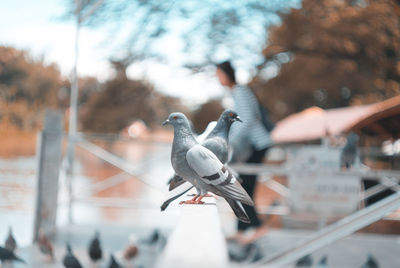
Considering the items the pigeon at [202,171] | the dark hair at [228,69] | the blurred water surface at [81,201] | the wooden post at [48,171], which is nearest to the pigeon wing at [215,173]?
the pigeon at [202,171]

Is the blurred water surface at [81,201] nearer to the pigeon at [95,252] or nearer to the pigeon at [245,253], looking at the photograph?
the pigeon at [95,252]

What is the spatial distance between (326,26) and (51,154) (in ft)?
10.6

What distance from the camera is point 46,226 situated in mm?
2006

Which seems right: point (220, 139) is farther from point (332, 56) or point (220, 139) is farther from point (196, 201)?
point (332, 56)

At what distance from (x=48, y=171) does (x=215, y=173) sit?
78.2 inches

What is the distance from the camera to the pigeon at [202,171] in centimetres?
24

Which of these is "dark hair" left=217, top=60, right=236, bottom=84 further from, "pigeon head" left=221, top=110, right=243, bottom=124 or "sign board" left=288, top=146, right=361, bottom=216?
"sign board" left=288, top=146, right=361, bottom=216

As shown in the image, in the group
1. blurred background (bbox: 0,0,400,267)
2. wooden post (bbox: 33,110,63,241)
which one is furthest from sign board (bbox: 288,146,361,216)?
wooden post (bbox: 33,110,63,241)

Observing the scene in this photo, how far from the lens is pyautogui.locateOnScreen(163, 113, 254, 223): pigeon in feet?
0.79

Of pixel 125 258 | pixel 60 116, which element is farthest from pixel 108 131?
pixel 125 258

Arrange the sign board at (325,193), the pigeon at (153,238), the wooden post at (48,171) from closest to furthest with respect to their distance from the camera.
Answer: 1. the pigeon at (153,238)
2. the wooden post at (48,171)
3. the sign board at (325,193)

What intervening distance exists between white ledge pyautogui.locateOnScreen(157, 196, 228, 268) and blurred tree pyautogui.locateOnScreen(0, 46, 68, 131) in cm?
38

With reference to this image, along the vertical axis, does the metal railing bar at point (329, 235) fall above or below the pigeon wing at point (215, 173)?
below

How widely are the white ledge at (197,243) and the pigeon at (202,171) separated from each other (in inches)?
0.5
